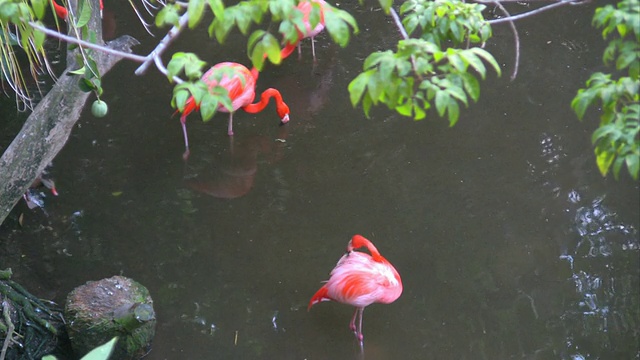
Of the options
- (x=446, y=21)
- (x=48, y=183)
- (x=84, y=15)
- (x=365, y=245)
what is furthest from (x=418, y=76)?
(x=48, y=183)

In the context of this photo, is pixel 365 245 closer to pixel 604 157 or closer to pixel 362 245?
pixel 362 245

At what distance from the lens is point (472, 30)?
1956 mm

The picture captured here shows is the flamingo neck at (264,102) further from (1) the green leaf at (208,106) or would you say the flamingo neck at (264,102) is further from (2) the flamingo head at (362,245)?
(1) the green leaf at (208,106)

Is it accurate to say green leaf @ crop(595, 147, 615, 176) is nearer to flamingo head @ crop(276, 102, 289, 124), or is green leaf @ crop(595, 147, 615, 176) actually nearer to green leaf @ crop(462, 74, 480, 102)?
green leaf @ crop(462, 74, 480, 102)

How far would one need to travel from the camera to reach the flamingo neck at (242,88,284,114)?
4.29 metres

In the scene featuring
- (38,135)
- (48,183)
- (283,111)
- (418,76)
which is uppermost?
(418,76)

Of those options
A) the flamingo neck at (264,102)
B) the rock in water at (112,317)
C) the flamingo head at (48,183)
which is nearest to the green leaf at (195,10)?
the rock in water at (112,317)

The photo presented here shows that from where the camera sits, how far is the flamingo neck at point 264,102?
4.29 metres

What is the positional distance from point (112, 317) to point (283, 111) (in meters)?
1.69

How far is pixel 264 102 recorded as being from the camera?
4336 mm

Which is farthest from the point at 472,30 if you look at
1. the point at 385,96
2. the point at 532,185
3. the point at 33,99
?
the point at 33,99

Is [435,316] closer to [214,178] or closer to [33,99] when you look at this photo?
[214,178]

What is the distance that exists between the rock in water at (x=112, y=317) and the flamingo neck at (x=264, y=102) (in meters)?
1.45

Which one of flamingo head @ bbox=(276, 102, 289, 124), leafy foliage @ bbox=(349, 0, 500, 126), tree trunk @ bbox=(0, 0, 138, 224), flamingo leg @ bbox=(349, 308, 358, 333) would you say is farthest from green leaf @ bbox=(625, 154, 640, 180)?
flamingo head @ bbox=(276, 102, 289, 124)
